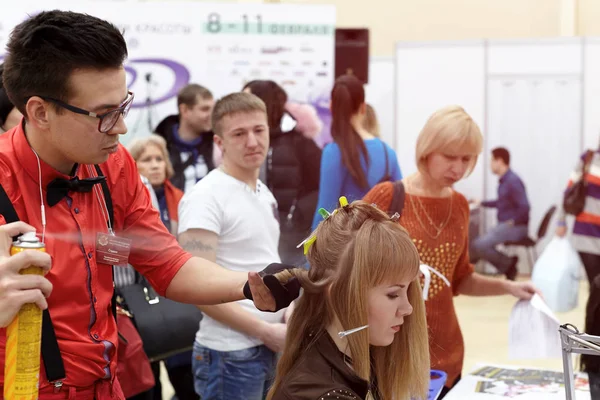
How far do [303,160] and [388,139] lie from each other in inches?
202

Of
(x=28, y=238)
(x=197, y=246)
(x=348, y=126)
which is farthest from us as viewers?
(x=348, y=126)

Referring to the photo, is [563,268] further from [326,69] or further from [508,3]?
[508,3]

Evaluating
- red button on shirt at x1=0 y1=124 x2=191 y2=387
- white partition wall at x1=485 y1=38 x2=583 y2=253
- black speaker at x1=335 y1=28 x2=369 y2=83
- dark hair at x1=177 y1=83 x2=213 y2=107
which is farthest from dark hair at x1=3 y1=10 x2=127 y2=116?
white partition wall at x1=485 y1=38 x2=583 y2=253

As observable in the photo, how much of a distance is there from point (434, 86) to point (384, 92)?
675mm

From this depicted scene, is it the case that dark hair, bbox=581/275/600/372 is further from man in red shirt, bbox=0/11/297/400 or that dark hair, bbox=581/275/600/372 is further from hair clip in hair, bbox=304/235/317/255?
man in red shirt, bbox=0/11/297/400

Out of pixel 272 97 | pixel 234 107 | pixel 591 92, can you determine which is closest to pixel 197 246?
pixel 234 107

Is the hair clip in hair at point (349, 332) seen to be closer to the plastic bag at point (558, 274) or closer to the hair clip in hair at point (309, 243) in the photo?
the hair clip in hair at point (309, 243)

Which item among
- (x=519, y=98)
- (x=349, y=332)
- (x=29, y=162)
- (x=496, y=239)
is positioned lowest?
(x=496, y=239)

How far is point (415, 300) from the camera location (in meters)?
1.99

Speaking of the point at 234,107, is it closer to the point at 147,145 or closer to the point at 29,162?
the point at 29,162

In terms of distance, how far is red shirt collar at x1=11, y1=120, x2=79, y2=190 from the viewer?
5.64 feet

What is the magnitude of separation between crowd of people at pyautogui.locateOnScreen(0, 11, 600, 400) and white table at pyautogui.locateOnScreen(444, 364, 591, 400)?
15 centimetres

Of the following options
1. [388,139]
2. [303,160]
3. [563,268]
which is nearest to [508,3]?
[388,139]

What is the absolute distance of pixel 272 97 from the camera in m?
4.67
